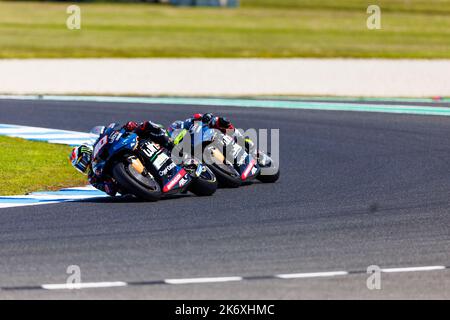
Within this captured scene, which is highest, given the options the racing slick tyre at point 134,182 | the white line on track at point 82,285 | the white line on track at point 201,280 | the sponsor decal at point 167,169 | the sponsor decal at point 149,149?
the sponsor decal at point 149,149

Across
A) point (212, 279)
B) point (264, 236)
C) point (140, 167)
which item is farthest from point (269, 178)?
point (212, 279)

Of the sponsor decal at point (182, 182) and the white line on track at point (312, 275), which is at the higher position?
the sponsor decal at point (182, 182)

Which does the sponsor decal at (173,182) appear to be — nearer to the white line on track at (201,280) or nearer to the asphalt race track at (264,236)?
the asphalt race track at (264,236)

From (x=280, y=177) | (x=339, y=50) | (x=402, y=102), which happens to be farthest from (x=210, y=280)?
(x=339, y=50)

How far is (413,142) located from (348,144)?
1146 millimetres

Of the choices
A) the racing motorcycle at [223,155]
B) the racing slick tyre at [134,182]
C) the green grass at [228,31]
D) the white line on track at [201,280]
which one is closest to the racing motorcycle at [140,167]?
the racing slick tyre at [134,182]

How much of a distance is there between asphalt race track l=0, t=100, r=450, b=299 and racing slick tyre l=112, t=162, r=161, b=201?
0.15m

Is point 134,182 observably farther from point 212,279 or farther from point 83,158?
point 212,279

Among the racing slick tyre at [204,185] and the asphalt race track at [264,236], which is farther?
the racing slick tyre at [204,185]

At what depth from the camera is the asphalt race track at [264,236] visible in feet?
28.5

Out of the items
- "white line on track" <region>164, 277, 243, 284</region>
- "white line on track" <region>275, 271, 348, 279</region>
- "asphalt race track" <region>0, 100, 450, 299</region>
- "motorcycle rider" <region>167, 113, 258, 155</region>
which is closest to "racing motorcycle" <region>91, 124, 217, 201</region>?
"asphalt race track" <region>0, 100, 450, 299</region>

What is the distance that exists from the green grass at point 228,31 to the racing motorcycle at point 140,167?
2515 centimetres

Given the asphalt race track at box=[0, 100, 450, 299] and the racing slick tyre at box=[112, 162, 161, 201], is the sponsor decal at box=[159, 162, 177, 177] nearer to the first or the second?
the racing slick tyre at box=[112, 162, 161, 201]
